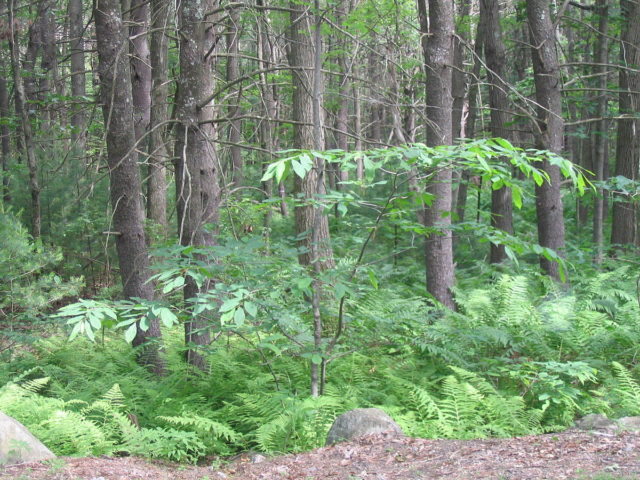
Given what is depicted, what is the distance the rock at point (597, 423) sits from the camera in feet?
13.9

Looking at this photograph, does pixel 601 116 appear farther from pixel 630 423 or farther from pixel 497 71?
pixel 630 423

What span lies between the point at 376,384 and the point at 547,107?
5469mm

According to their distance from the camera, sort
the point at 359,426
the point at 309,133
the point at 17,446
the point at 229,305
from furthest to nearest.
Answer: the point at 309,133
the point at 359,426
the point at 17,446
the point at 229,305

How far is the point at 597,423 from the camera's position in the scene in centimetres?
438

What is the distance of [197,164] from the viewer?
18.1 feet

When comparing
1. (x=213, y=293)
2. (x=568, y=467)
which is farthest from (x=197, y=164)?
(x=568, y=467)

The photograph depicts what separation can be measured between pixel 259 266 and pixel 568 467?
241 centimetres

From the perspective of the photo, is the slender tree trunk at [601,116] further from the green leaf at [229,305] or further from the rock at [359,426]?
the green leaf at [229,305]

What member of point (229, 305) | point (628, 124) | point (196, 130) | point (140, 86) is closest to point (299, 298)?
point (229, 305)

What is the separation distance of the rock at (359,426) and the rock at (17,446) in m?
2.08

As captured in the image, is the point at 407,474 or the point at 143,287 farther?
the point at 143,287

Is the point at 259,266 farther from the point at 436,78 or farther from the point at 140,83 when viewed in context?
the point at 140,83

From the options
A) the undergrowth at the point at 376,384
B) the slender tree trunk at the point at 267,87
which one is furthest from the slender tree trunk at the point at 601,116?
the slender tree trunk at the point at 267,87

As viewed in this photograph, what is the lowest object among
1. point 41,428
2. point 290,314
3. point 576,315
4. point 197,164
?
point 41,428
